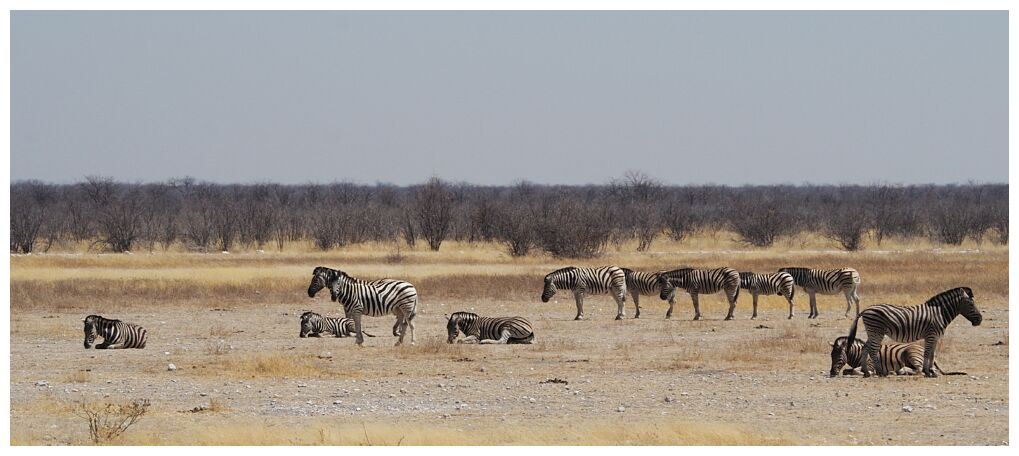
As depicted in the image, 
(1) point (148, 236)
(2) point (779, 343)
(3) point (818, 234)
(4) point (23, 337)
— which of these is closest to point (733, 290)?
(2) point (779, 343)

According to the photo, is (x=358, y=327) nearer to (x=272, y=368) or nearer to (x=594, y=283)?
(x=272, y=368)

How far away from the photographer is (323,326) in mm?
20359

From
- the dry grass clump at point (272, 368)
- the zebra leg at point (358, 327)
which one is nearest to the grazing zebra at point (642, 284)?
the zebra leg at point (358, 327)

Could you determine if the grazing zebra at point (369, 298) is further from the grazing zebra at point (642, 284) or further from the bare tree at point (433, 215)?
the bare tree at point (433, 215)

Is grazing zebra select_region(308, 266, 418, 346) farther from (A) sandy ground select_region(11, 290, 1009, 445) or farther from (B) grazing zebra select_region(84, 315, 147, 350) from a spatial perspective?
(B) grazing zebra select_region(84, 315, 147, 350)

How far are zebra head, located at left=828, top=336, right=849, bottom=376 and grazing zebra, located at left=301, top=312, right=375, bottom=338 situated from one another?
7.43 meters

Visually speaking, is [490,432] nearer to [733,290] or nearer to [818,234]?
[733,290]

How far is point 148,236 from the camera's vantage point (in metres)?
55.0

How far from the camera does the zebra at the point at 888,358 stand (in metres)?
15.0

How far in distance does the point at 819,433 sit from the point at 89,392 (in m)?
7.48

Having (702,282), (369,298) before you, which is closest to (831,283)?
(702,282)

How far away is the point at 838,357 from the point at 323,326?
26.8 ft

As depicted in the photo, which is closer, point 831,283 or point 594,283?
point 594,283

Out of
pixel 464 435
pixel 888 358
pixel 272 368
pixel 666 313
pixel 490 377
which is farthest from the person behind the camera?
pixel 666 313
